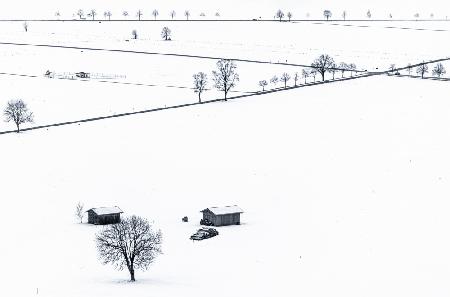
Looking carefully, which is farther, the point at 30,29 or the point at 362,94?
the point at 30,29

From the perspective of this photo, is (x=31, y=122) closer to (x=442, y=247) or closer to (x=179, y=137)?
(x=179, y=137)

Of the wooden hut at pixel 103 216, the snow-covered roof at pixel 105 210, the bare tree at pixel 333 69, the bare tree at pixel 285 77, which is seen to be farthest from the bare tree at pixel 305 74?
the wooden hut at pixel 103 216

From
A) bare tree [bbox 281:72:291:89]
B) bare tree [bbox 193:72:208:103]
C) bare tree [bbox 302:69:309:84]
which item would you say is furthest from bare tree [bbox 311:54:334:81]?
bare tree [bbox 193:72:208:103]

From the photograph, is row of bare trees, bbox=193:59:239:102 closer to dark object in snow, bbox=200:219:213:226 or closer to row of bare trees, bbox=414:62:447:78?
row of bare trees, bbox=414:62:447:78

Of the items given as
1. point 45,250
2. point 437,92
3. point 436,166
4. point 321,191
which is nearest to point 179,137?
point 321,191

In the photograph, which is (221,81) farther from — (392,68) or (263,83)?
(392,68)

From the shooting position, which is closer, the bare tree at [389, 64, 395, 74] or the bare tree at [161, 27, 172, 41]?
the bare tree at [389, 64, 395, 74]
